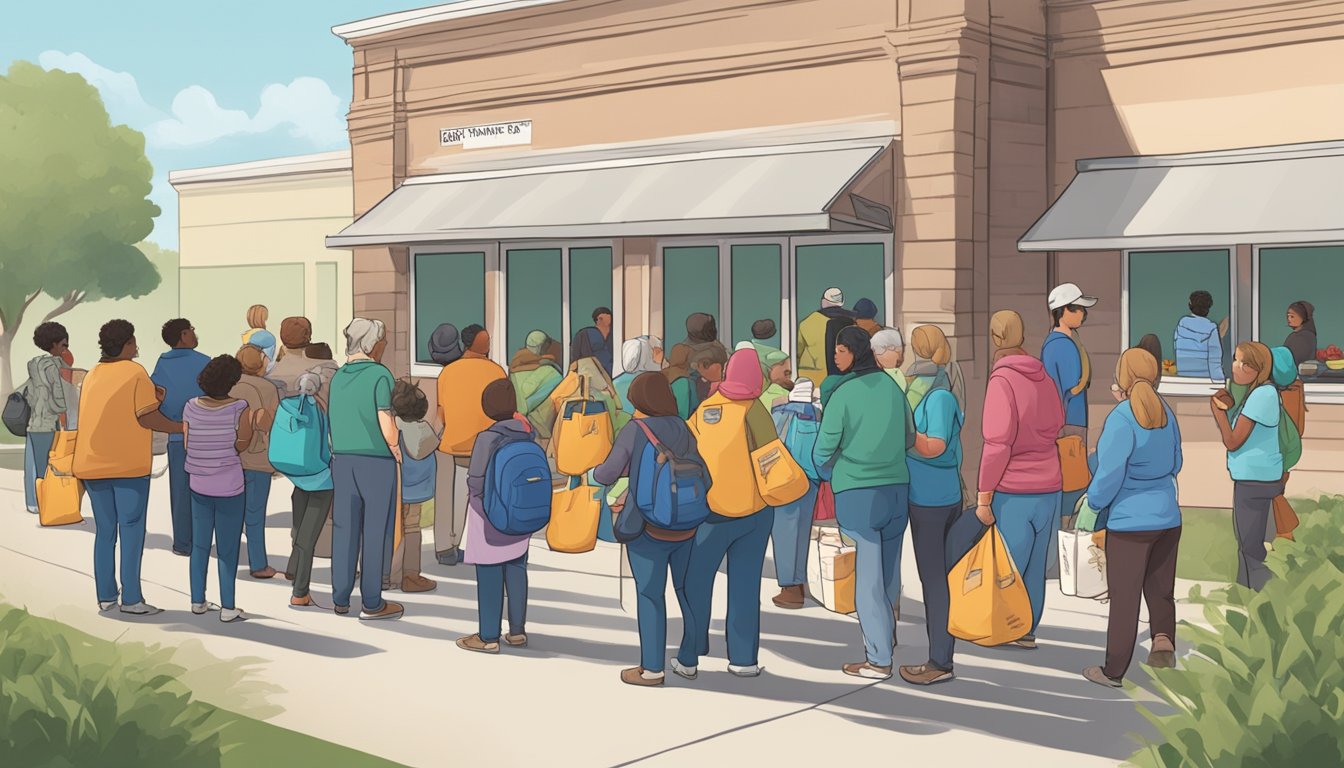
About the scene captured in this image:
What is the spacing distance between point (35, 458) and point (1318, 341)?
12464 millimetres

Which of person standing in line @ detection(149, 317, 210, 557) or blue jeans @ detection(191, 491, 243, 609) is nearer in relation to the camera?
blue jeans @ detection(191, 491, 243, 609)

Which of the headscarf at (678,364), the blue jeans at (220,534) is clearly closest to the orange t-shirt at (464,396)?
the headscarf at (678,364)

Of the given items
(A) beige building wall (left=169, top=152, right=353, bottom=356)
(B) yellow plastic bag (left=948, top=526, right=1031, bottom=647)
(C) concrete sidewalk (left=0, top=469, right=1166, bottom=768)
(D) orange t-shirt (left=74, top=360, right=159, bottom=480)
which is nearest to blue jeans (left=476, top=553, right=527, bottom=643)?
(C) concrete sidewalk (left=0, top=469, right=1166, bottom=768)

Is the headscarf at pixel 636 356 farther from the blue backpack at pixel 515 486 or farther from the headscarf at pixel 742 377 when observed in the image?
the headscarf at pixel 742 377

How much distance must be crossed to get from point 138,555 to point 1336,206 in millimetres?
10057

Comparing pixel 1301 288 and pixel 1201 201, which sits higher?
pixel 1201 201

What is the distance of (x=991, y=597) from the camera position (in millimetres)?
7629

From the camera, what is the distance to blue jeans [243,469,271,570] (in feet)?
36.2

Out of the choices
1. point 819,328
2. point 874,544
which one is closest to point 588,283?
point 819,328

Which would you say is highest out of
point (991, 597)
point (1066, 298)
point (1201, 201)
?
point (1201, 201)

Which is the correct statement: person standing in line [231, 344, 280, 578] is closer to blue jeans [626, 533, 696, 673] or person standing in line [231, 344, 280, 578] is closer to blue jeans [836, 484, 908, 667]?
blue jeans [626, 533, 696, 673]

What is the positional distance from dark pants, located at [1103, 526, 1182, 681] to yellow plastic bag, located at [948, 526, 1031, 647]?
0.48 metres

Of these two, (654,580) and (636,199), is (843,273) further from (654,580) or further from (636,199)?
(654,580)

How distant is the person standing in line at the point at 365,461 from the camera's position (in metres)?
9.25
